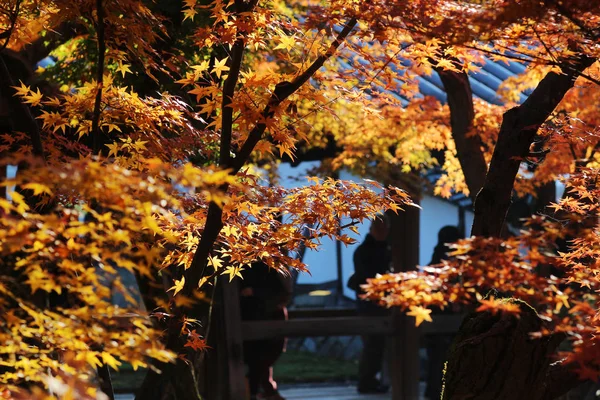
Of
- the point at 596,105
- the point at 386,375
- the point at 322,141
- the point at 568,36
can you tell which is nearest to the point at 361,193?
the point at 568,36

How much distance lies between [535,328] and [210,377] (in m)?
4.74

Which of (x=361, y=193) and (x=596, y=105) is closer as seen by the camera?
(x=361, y=193)

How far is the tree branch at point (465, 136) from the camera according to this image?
6199mm

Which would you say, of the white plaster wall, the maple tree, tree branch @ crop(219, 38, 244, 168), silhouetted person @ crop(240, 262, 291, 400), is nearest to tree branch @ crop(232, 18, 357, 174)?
the maple tree

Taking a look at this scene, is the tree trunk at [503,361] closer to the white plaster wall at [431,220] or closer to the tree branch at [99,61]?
the tree branch at [99,61]

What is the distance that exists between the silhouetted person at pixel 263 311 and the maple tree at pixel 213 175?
8.23 ft

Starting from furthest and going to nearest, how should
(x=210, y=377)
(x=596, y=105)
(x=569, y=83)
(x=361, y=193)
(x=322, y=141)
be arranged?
(x=322, y=141), (x=210, y=377), (x=596, y=105), (x=569, y=83), (x=361, y=193)

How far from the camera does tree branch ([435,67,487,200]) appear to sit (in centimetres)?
620

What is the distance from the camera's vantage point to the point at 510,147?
4426mm

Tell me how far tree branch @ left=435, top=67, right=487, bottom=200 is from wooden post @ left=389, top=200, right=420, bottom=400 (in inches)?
110

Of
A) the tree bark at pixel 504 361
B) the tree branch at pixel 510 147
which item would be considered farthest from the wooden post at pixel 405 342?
the tree bark at pixel 504 361

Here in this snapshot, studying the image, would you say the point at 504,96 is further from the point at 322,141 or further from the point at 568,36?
the point at 568,36

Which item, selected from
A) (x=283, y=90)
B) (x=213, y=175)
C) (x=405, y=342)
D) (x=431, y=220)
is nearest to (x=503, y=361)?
(x=283, y=90)

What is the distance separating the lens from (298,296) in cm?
1436
